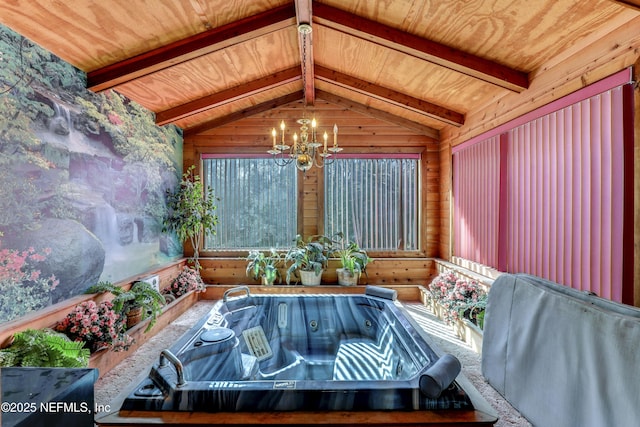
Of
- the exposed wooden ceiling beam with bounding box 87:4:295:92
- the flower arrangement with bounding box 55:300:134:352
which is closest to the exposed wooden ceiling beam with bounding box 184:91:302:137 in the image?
the exposed wooden ceiling beam with bounding box 87:4:295:92

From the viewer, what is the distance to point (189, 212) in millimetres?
3748

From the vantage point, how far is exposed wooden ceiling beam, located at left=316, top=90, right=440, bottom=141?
13.7ft

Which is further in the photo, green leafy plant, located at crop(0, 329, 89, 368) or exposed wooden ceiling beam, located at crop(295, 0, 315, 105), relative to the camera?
exposed wooden ceiling beam, located at crop(295, 0, 315, 105)

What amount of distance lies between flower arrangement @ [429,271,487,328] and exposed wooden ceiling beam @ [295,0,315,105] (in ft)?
8.61

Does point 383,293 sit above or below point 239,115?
below

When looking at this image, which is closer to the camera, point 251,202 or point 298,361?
point 298,361

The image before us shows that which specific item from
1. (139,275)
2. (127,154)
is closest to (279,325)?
(139,275)

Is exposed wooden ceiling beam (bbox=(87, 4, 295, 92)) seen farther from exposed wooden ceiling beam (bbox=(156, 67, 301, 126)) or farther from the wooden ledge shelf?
the wooden ledge shelf

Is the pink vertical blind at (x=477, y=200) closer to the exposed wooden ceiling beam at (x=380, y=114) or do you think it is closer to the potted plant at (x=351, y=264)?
the exposed wooden ceiling beam at (x=380, y=114)

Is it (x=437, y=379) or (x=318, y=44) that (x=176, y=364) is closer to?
(x=437, y=379)

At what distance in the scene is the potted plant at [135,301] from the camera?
7.93 ft

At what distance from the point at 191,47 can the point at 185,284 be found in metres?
2.54

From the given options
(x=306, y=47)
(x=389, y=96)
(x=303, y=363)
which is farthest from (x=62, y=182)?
(x=389, y=96)

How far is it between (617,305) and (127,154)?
11.9 feet
